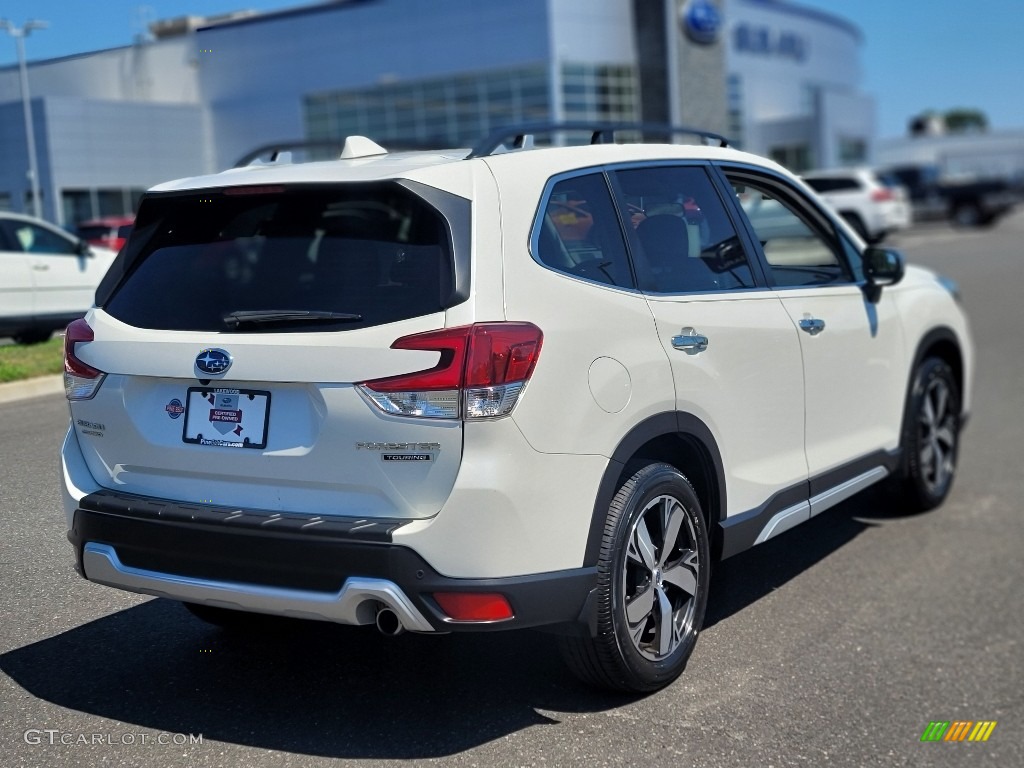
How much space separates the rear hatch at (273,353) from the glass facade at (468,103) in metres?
39.4

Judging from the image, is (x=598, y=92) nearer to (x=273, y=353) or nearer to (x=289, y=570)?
(x=273, y=353)

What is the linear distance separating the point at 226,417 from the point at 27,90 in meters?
2.49

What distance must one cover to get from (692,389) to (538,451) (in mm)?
876

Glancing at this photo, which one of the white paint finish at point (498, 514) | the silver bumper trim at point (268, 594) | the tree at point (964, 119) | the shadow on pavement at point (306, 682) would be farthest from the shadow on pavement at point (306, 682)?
the tree at point (964, 119)

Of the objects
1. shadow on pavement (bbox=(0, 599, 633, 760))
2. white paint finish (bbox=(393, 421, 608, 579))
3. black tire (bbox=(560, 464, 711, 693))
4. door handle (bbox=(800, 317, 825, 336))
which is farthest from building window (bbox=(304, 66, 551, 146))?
white paint finish (bbox=(393, 421, 608, 579))

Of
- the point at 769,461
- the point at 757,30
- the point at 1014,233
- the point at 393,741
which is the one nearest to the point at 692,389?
the point at 769,461

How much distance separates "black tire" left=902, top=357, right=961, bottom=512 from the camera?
6.26 meters

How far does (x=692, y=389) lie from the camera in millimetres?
4207

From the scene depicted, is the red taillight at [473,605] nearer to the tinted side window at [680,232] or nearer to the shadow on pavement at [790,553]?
the tinted side window at [680,232]

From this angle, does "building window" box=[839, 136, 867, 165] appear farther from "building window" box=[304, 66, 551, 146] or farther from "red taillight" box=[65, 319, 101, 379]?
"red taillight" box=[65, 319, 101, 379]

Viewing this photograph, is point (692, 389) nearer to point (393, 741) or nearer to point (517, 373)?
point (517, 373)

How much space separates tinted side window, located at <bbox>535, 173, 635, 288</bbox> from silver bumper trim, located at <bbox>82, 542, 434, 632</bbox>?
3.73 feet

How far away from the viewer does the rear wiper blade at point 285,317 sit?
3.60 m

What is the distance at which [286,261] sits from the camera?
4.15 meters
